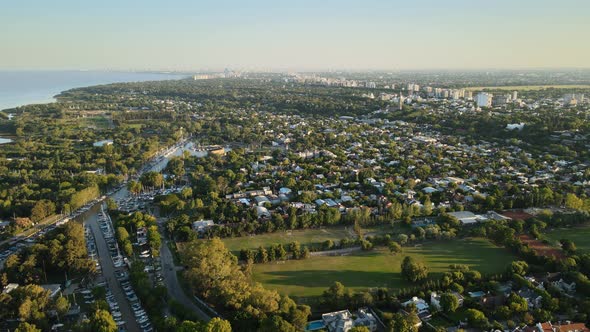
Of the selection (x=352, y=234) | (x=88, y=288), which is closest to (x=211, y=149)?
(x=352, y=234)

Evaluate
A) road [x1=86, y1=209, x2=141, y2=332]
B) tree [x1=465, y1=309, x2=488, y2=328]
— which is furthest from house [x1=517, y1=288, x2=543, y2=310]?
road [x1=86, y1=209, x2=141, y2=332]

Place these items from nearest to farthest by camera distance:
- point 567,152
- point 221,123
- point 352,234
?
1. point 352,234
2. point 567,152
3. point 221,123

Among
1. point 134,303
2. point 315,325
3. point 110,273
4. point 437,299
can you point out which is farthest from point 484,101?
point 134,303

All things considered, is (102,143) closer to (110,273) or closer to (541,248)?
(110,273)

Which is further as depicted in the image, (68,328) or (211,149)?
(211,149)

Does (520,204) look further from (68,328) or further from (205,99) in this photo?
(205,99)

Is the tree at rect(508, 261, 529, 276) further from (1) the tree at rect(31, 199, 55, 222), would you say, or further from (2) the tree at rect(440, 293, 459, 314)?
(1) the tree at rect(31, 199, 55, 222)
